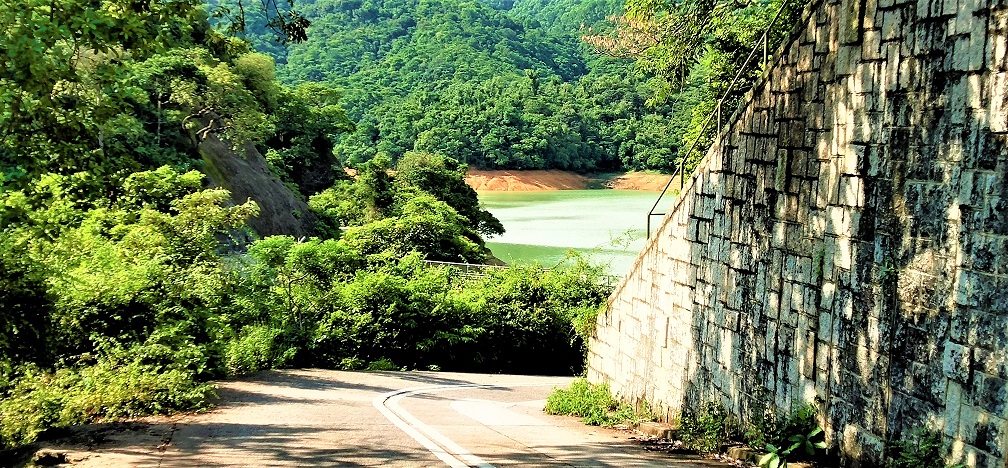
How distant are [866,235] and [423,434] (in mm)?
4568

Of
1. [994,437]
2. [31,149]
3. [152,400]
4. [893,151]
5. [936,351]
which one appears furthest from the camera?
[152,400]

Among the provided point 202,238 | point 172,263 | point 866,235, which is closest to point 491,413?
point 866,235

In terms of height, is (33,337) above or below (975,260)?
below

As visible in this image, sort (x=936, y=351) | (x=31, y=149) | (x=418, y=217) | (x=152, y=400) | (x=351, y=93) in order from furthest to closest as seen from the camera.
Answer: (x=351, y=93) → (x=418, y=217) → (x=152, y=400) → (x=31, y=149) → (x=936, y=351)

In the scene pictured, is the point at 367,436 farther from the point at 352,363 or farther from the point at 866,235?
the point at 352,363

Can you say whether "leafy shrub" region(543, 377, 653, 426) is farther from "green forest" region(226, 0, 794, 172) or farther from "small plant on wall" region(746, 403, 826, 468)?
"green forest" region(226, 0, 794, 172)

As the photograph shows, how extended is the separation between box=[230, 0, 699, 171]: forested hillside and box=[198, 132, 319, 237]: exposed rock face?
37180 mm

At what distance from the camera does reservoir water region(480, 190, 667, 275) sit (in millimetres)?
50031

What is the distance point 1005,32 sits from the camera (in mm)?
4789

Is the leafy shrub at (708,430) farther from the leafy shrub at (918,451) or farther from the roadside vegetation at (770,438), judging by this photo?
the leafy shrub at (918,451)

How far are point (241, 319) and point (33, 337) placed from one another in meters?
9.35

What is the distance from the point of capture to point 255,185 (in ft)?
115

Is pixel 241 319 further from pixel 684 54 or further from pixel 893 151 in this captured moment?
pixel 893 151

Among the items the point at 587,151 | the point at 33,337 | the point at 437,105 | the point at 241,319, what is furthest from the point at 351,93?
the point at 33,337
